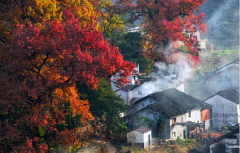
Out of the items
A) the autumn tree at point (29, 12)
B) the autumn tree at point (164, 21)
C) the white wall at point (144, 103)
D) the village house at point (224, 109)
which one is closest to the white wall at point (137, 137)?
the white wall at point (144, 103)

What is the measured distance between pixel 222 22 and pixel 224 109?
56506 mm

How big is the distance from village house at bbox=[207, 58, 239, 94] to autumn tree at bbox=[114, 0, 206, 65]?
49.5ft

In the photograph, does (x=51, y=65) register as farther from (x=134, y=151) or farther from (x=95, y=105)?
(x=134, y=151)

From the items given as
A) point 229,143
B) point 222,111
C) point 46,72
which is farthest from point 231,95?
point 46,72

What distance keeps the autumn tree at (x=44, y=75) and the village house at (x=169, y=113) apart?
12.6 m

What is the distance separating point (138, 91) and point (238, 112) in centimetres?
1210

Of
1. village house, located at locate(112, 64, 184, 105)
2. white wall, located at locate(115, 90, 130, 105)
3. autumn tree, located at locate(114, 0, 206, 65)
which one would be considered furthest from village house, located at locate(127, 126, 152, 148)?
autumn tree, located at locate(114, 0, 206, 65)

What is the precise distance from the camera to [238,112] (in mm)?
33938

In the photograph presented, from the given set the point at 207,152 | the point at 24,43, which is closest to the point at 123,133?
the point at 207,152

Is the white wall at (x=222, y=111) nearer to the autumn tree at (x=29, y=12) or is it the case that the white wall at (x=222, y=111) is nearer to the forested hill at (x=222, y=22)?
the autumn tree at (x=29, y=12)

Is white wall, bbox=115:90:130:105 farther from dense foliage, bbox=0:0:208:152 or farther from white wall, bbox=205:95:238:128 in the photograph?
dense foliage, bbox=0:0:208:152

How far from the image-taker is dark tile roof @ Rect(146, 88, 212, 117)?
1073 inches

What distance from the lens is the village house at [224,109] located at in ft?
110

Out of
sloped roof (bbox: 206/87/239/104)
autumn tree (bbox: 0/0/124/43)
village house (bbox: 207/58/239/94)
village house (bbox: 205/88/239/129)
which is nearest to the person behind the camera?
autumn tree (bbox: 0/0/124/43)
